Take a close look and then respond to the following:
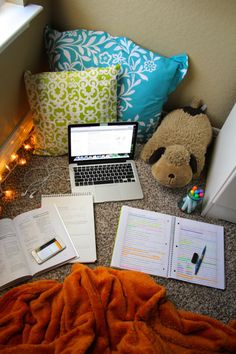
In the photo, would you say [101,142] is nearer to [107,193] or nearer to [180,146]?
[107,193]

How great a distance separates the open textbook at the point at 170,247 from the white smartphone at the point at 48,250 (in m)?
0.20

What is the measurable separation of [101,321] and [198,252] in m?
0.44

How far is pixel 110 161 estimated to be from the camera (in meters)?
1.29

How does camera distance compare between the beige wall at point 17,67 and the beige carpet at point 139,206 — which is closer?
the beige carpet at point 139,206

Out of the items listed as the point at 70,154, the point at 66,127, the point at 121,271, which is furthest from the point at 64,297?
the point at 66,127

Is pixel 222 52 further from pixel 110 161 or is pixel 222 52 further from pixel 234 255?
pixel 234 255

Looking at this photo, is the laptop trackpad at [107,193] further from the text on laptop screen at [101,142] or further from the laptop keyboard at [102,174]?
the text on laptop screen at [101,142]

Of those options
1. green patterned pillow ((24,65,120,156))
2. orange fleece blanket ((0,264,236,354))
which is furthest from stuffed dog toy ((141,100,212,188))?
orange fleece blanket ((0,264,236,354))

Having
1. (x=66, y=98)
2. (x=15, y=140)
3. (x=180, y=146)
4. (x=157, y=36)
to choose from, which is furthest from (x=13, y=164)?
(x=157, y=36)

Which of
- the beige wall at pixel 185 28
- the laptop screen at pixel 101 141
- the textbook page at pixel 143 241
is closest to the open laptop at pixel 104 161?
the laptop screen at pixel 101 141

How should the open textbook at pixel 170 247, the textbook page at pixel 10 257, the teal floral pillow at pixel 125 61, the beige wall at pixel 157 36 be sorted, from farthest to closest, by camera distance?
1. the teal floral pillow at pixel 125 61
2. the beige wall at pixel 157 36
3. the open textbook at pixel 170 247
4. the textbook page at pixel 10 257

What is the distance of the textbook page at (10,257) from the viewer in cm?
94

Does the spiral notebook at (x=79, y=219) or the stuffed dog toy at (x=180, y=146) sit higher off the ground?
the stuffed dog toy at (x=180, y=146)

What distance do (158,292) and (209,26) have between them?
3.38 ft
